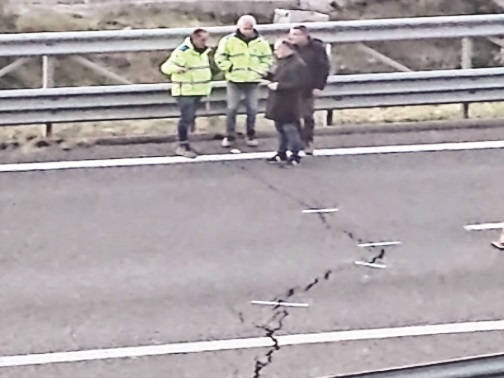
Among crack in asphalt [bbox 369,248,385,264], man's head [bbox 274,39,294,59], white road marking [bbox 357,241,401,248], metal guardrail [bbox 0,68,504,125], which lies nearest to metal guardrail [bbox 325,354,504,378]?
crack in asphalt [bbox 369,248,385,264]

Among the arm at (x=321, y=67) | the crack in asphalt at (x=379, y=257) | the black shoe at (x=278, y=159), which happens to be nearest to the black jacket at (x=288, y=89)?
the arm at (x=321, y=67)

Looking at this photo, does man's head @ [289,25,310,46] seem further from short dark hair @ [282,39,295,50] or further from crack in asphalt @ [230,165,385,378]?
crack in asphalt @ [230,165,385,378]

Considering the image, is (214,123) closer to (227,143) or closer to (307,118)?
(227,143)

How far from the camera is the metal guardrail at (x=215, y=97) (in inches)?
459

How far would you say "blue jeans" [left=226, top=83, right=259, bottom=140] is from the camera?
11602 millimetres

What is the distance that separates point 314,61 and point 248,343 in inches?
197

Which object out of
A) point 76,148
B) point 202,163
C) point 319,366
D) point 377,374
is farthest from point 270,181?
point 377,374

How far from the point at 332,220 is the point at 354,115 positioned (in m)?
3.73

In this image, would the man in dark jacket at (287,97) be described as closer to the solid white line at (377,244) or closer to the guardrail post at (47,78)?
the solid white line at (377,244)

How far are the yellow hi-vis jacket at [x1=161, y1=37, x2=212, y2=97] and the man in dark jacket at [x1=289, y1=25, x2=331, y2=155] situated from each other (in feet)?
3.18

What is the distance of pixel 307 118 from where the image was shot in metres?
11.4

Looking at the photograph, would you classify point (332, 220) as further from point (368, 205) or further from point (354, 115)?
point (354, 115)

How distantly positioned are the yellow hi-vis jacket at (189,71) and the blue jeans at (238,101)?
1.13 ft

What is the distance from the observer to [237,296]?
768 cm
